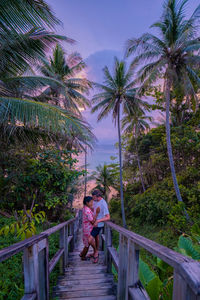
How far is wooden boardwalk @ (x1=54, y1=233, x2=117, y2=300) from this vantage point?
7.10ft

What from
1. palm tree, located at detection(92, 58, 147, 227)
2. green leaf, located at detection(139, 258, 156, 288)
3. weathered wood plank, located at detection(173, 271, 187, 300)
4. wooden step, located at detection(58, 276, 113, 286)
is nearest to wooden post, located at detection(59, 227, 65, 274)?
wooden step, located at detection(58, 276, 113, 286)

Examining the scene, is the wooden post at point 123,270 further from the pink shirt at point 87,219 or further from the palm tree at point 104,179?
the palm tree at point 104,179

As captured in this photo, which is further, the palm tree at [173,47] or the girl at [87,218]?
the palm tree at [173,47]

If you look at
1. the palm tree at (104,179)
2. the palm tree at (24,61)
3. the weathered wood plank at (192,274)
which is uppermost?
the palm tree at (24,61)

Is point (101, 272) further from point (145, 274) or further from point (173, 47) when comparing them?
point (173, 47)

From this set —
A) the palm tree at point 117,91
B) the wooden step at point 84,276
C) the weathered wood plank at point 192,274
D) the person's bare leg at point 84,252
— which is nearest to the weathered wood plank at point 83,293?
the wooden step at point 84,276

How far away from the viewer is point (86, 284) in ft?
7.95

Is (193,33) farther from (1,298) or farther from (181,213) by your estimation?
(1,298)

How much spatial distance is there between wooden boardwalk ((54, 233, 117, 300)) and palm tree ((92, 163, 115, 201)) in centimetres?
1626

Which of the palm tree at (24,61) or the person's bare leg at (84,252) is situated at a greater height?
the palm tree at (24,61)

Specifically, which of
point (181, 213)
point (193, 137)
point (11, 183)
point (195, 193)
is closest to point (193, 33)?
point (193, 137)

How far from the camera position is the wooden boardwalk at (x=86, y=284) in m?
2.16

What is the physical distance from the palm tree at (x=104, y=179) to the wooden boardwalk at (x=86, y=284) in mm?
16256

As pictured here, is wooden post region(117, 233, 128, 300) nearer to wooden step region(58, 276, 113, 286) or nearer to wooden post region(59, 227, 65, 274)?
wooden step region(58, 276, 113, 286)
